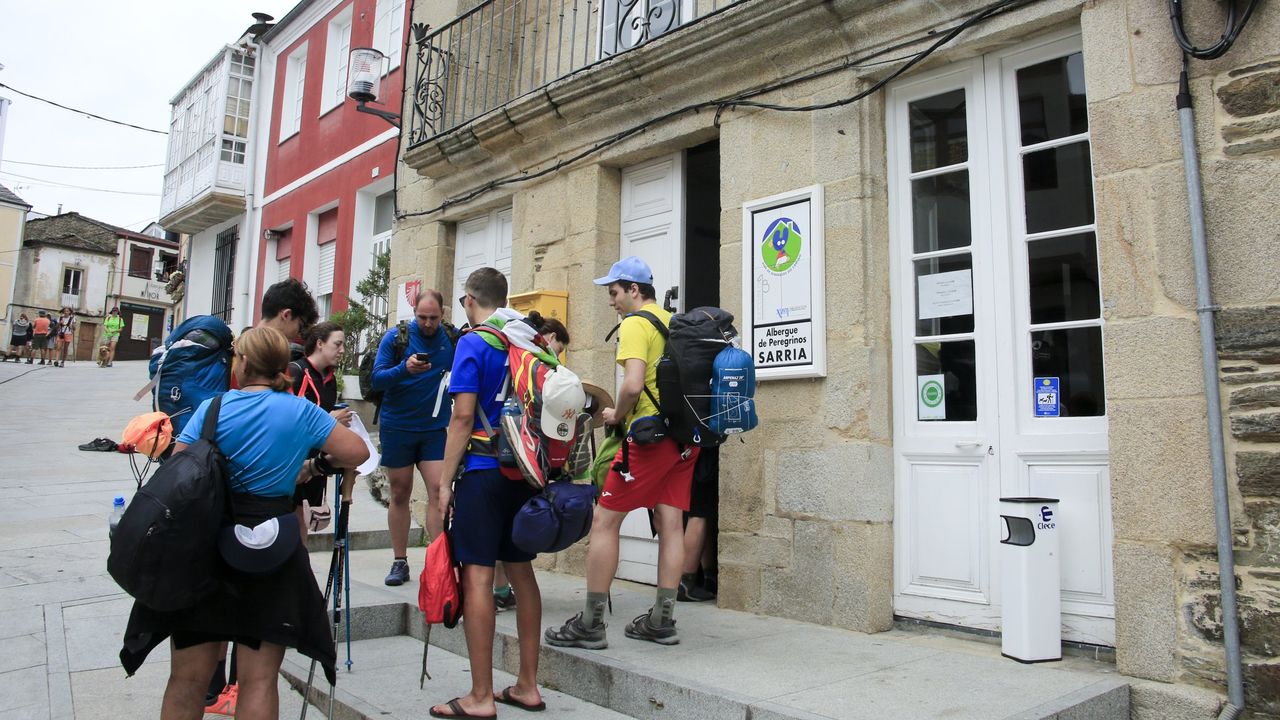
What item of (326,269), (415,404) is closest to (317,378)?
(415,404)

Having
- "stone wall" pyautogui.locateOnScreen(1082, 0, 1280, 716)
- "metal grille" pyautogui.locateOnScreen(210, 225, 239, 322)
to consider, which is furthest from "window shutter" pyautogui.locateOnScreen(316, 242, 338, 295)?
A: "stone wall" pyautogui.locateOnScreen(1082, 0, 1280, 716)

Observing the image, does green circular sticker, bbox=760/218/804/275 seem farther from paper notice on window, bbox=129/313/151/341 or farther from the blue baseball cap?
paper notice on window, bbox=129/313/151/341

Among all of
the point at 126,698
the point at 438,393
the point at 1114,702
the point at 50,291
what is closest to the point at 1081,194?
the point at 1114,702

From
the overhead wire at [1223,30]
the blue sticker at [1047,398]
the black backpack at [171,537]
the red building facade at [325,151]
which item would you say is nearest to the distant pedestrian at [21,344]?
the red building facade at [325,151]

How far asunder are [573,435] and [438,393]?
2.12m

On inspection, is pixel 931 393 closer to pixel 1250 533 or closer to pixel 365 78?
pixel 1250 533

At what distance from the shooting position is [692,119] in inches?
228

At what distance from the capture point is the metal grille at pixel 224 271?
17.9 m

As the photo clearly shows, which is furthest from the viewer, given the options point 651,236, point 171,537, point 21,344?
point 21,344

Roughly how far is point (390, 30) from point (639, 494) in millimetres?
11245

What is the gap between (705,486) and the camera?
5.10 meters

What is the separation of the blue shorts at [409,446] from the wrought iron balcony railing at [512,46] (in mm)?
2791

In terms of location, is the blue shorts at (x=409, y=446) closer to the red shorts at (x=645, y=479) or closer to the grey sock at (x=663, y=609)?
the red shorts at (x=645, y=479)

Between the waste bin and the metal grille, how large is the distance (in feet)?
55.2
